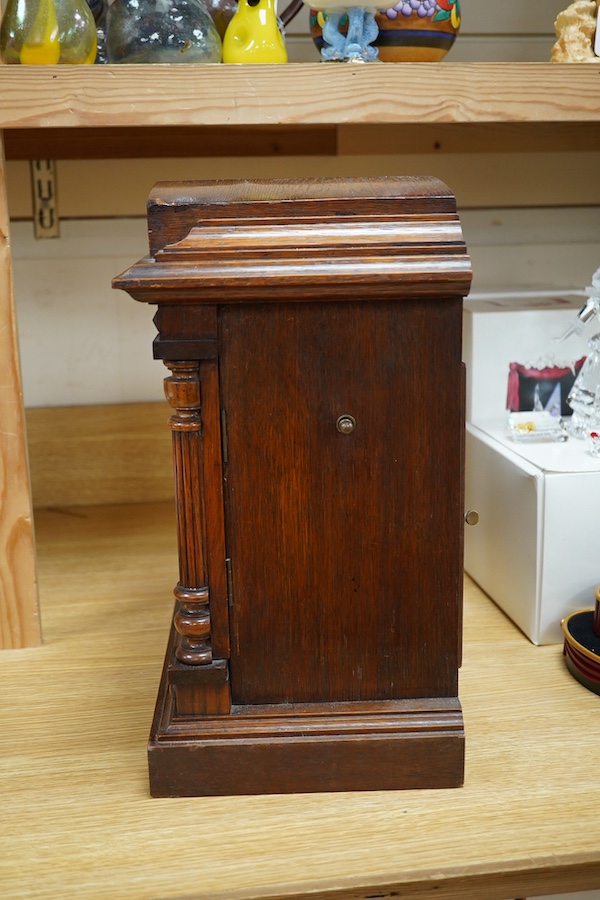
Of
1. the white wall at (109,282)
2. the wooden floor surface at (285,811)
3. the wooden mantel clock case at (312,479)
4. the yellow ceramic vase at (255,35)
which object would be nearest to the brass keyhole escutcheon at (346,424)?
the wooden mantel clock case at (312,479)

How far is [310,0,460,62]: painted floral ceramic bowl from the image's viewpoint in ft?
3.39

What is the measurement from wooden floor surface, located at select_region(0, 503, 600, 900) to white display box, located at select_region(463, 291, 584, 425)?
1.10ft

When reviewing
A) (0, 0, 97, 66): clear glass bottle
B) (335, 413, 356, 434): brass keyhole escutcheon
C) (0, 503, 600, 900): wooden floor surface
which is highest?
(0, 0, 97, 66): clear glass bottle

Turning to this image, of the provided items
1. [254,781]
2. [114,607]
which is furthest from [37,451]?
[254,781]

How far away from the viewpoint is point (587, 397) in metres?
1.13

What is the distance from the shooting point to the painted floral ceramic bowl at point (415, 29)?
1.03 m

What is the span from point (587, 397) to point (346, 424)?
1.60ft

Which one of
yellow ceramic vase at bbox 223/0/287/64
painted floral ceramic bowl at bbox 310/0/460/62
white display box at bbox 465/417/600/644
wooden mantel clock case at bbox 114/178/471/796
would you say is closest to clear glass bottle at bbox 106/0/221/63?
yellow ceramic vase at bbox 223/0/287/64

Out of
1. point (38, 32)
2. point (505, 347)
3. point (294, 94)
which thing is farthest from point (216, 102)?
point (505, 347)

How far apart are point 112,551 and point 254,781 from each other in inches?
23.4

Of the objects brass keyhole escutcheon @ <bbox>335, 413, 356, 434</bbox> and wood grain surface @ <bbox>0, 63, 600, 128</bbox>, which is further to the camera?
wood grain surface @ <bbox>0, 63, 600, 128</bbox>

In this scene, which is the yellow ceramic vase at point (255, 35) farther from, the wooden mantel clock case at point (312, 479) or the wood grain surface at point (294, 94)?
the wooden mantel clock case at point (312, 479)

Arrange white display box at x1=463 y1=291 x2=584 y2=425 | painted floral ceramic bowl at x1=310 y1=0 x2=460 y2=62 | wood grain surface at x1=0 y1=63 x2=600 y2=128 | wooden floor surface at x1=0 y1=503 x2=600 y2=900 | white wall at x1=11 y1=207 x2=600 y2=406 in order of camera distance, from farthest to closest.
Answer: white wall at x1=11 y1=207 x2=600 y2=406 → white display box at x1=463 y1=291 x2=584 y2=425 → painted floral ceramic bowl at x1=310 y1=0 x2=460 y2=62 → wood grain surface at x1=0 y1=63 x2=600 y2=128 → wooden floor surface at x1=0 y1=503 x2=600 y2=900

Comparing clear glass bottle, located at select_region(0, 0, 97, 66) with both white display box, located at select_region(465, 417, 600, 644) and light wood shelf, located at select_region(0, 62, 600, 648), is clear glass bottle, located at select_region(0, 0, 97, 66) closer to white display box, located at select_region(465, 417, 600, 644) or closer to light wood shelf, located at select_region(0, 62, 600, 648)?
light wood shelf, located at select_region(0, 62, 600, 648)
